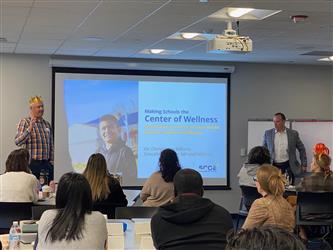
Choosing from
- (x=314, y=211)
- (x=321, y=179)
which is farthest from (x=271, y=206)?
(x=321, y=179)

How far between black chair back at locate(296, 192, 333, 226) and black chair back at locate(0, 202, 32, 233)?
299cm

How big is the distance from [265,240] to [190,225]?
190 centimetres

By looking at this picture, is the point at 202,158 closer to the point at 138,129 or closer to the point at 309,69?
the point at 138,129

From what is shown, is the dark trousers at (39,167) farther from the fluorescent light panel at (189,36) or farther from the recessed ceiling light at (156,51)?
the recessed ceiling light at (156,51)

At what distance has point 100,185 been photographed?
510 cm

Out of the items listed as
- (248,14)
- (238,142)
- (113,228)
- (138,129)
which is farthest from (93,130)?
(113,228)

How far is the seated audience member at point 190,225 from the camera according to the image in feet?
9.96

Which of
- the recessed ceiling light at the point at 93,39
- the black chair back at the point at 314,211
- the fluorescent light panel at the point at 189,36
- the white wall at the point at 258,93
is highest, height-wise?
the recessed ceiling light at the point at 93,39

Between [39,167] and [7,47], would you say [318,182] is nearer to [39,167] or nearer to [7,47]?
[39,167]

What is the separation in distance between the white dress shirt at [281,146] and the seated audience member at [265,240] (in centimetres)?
829

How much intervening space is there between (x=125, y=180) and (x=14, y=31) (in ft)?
13.3

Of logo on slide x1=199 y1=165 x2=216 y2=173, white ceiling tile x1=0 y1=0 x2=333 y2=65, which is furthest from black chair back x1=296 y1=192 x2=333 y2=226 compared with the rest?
logo on slide x1=199 y1=165 x2=216 y2=173

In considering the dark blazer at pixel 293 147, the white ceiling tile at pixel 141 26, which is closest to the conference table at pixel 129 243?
the white ceiling tile at pixel 141 26

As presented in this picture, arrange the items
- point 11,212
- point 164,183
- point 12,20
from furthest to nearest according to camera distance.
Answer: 1. point 12,20
2. point 164,183
3. point 11,212
